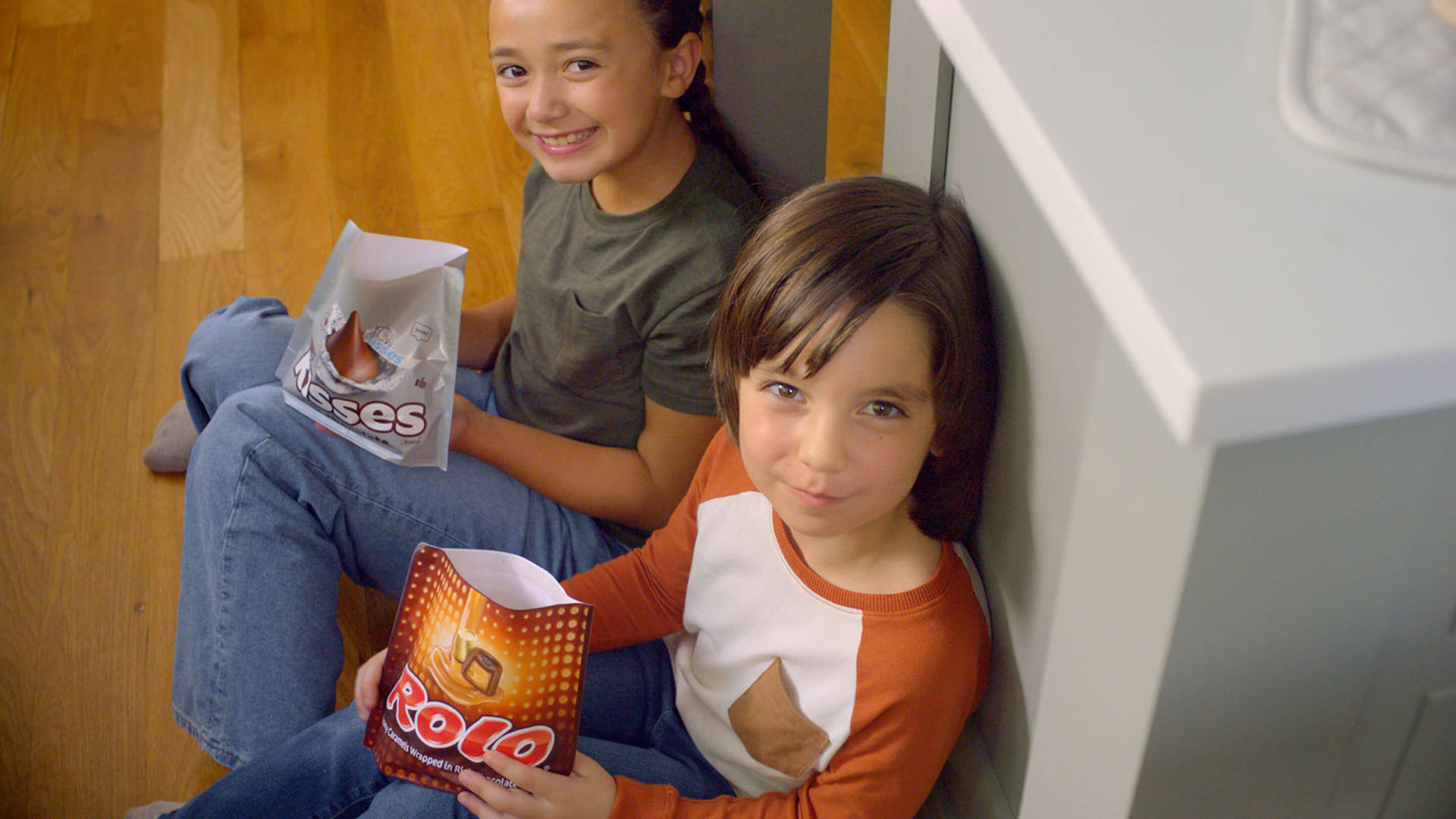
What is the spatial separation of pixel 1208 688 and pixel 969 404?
0.29 m

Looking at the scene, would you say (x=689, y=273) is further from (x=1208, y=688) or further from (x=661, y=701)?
(x=1208, y=688)

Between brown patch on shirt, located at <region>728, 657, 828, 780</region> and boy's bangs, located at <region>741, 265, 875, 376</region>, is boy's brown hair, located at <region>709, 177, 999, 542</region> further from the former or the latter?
brown patch on shirt, located at <region>728, 657, 828, 780</region>

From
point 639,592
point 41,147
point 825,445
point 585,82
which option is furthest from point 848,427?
point 41,147

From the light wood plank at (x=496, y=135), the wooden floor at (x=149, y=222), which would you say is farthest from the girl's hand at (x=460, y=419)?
the light wood plank at (x=496, y=135)

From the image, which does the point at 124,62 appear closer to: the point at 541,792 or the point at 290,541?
the point at 290,541

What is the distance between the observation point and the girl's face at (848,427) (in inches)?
27.5

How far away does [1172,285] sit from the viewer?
1.04ft

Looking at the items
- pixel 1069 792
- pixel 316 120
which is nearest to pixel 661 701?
pixel 1069 792

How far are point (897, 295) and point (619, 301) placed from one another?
372mm

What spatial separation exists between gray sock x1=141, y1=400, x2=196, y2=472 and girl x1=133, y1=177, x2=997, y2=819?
71 cm

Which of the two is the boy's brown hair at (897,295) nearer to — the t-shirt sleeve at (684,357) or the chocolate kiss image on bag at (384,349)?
the t-shirt sleeve at (684,357)

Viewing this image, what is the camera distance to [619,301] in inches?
39.9

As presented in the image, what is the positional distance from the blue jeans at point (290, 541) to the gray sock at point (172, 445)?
419mm

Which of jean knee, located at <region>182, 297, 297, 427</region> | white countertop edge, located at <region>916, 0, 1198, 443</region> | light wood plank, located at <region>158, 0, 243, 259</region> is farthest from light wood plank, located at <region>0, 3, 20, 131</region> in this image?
white countertop edge, located at <region>916, 0, 1198, 443</region>
